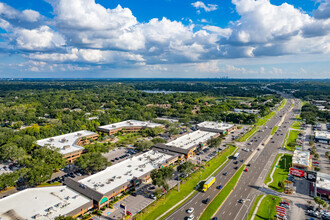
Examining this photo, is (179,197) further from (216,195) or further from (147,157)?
(147,157)

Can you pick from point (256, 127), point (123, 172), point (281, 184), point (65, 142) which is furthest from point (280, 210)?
point (256, 127)

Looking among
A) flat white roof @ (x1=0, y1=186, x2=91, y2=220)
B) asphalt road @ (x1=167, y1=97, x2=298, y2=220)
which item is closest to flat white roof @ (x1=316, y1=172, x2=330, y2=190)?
asphalt road @ (x1=167, y1=97, x2=298, y2=220)

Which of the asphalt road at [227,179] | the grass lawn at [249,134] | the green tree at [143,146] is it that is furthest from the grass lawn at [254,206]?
the grass lawn at [249,134]

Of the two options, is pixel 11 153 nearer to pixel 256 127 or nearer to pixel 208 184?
pixel 208 184

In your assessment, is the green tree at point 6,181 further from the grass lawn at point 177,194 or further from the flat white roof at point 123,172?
the grass lawn at point 177,194

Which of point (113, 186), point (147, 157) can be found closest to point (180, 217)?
point (113, 186)

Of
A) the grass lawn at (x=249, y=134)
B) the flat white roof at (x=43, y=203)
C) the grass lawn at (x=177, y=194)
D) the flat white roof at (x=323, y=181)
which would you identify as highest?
the flat white roof at (x=323, y=181)

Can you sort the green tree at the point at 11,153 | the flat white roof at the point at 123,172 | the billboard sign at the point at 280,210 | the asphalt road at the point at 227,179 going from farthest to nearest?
the green tree at the point at 11,153, the flat white roof at the point at 123,172, the asphalt road at the point at 227,179, the billboard sign at the point at 280,210
